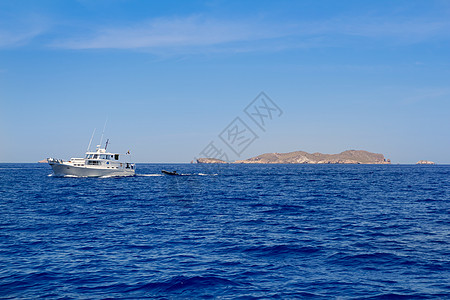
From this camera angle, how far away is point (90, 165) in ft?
268

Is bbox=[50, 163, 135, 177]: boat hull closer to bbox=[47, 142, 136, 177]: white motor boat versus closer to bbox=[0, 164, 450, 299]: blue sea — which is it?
bbox=[47, 142, 136, 177]: white motor boat

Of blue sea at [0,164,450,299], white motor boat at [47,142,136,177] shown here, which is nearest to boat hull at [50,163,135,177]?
white motor boat at [47,142,136,177]

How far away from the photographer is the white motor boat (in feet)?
265

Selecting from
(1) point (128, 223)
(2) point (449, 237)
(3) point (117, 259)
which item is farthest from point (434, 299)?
(1) point (128, 223)

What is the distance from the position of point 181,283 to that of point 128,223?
513 inches

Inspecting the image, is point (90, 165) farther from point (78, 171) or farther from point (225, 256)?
point (225, 256)

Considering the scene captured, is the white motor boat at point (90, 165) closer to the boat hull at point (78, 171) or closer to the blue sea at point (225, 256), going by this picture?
the boat hull at point (78, 171)

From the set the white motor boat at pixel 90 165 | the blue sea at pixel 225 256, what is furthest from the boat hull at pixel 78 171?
the blue sea at pixel 225 256

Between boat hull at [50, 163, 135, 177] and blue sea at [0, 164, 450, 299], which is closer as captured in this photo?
blue sea at [0, 164, 450, 299]

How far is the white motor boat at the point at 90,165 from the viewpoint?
8069 cm

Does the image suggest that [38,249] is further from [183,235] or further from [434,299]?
[434,299]

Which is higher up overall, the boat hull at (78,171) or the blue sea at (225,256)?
the boat hull at (78,171)

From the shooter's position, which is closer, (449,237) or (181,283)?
(181,283)

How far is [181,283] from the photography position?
11984 mm
